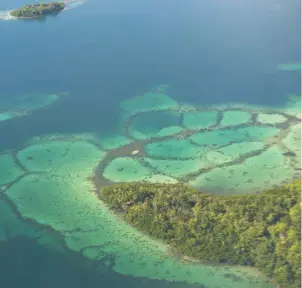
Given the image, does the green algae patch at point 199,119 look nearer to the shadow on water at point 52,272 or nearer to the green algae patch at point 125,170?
the green algae patch at point 125,170

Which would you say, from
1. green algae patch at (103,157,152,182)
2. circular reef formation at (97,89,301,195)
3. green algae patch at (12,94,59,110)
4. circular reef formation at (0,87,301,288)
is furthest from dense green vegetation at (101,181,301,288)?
green algae patch at (12,94,59,110)

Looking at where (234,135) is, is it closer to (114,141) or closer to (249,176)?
(249,176)

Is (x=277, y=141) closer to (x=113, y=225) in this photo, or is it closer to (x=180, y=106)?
(x=180, y=106)

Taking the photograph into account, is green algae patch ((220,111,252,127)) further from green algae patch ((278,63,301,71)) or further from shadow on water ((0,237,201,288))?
shadow on water ((0,237,201,288))

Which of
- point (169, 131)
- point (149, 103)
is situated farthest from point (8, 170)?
point (149, 103)

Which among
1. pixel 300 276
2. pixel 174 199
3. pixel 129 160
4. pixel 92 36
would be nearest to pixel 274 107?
pixel 129 160
